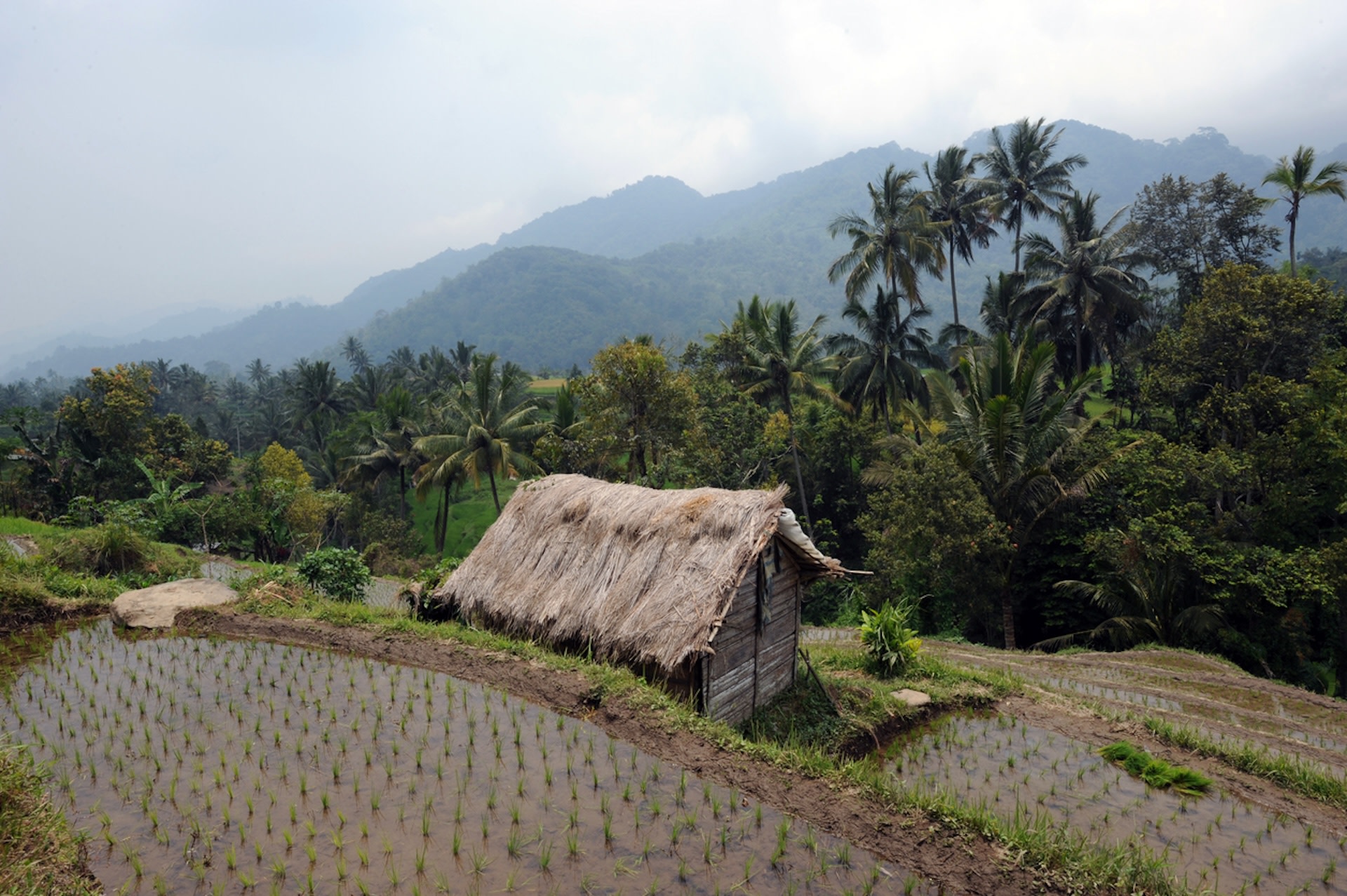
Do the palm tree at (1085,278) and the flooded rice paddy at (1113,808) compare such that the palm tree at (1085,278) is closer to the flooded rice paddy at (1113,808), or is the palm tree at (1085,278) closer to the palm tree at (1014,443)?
the palm tree at (1014,443)

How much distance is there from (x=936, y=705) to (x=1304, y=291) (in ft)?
48.5

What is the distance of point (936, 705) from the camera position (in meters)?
9.58

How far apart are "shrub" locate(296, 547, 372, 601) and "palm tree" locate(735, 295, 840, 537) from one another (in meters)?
14.1

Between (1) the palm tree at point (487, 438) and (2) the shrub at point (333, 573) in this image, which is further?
(1) the palm tree at point (487, 438)

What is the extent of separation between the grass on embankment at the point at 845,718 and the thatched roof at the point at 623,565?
0.41 m

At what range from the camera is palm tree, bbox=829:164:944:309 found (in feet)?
82.7

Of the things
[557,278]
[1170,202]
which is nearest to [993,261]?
[557,278]

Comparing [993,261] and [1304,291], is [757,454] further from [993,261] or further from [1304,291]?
[993,261]

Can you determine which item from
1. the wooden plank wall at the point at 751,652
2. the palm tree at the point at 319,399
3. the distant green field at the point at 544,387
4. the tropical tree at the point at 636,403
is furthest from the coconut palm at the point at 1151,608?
the distant green field at the point at 544,387

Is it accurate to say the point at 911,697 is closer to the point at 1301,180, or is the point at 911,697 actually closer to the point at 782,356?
the point at 782,356

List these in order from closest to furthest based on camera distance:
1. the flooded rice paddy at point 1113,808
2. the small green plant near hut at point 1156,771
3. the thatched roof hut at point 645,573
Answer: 1. the flooded rice paddy at point 1113,808
2. the small green plant near hut at point 1156,771
3. the thatched roof hut at point 645,573

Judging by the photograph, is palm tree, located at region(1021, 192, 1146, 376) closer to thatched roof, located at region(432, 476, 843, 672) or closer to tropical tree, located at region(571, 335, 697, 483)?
tropical tree, located at region(571, 335, 697, 483)

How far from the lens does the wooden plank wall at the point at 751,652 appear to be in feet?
27.2

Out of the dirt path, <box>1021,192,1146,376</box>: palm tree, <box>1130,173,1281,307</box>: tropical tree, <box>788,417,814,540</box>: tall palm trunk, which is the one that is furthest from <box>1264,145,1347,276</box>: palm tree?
the dirt path
